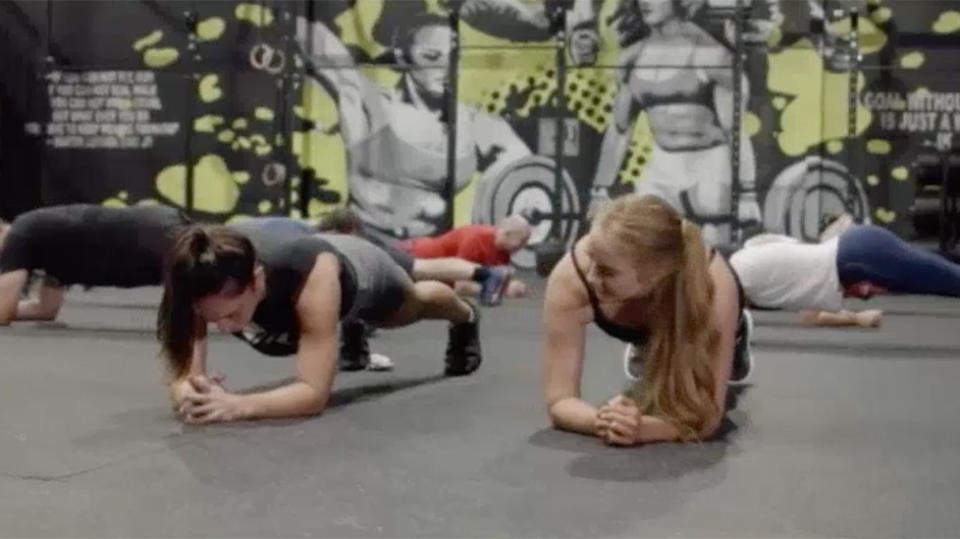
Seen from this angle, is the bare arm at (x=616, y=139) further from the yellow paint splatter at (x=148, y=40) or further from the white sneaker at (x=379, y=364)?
the white sneaker at (x=379, y=364)

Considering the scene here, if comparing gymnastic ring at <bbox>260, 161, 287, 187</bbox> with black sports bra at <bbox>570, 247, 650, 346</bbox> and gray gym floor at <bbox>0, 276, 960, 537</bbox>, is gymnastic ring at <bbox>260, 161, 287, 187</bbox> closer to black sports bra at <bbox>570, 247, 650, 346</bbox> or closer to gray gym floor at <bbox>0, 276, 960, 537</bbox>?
gray gym floor at <bbox>0, 276, 960, 537</bbox>

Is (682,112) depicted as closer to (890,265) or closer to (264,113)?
(264,113)

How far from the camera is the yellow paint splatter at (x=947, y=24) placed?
7.07 m

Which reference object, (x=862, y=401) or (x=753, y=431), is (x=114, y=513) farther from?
(x=862, y=401)

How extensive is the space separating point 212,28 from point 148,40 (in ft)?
1.44

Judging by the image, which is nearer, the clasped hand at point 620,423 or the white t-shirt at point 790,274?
the clasped hand at point 620,423

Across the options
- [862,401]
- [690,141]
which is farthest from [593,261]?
[690,141]

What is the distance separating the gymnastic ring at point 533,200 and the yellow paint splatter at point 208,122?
1.67 m

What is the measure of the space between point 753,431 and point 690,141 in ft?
15.7

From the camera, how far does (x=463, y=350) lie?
3.44 m

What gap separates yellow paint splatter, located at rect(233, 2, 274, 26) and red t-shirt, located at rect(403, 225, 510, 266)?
7.29 feet

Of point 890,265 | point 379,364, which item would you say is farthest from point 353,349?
point 890,265

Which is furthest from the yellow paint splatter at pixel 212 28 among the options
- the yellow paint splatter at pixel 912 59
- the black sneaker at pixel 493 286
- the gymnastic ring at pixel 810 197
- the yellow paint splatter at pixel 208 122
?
the yellow paint splatter at pixel 912 59

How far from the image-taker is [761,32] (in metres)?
7.11
